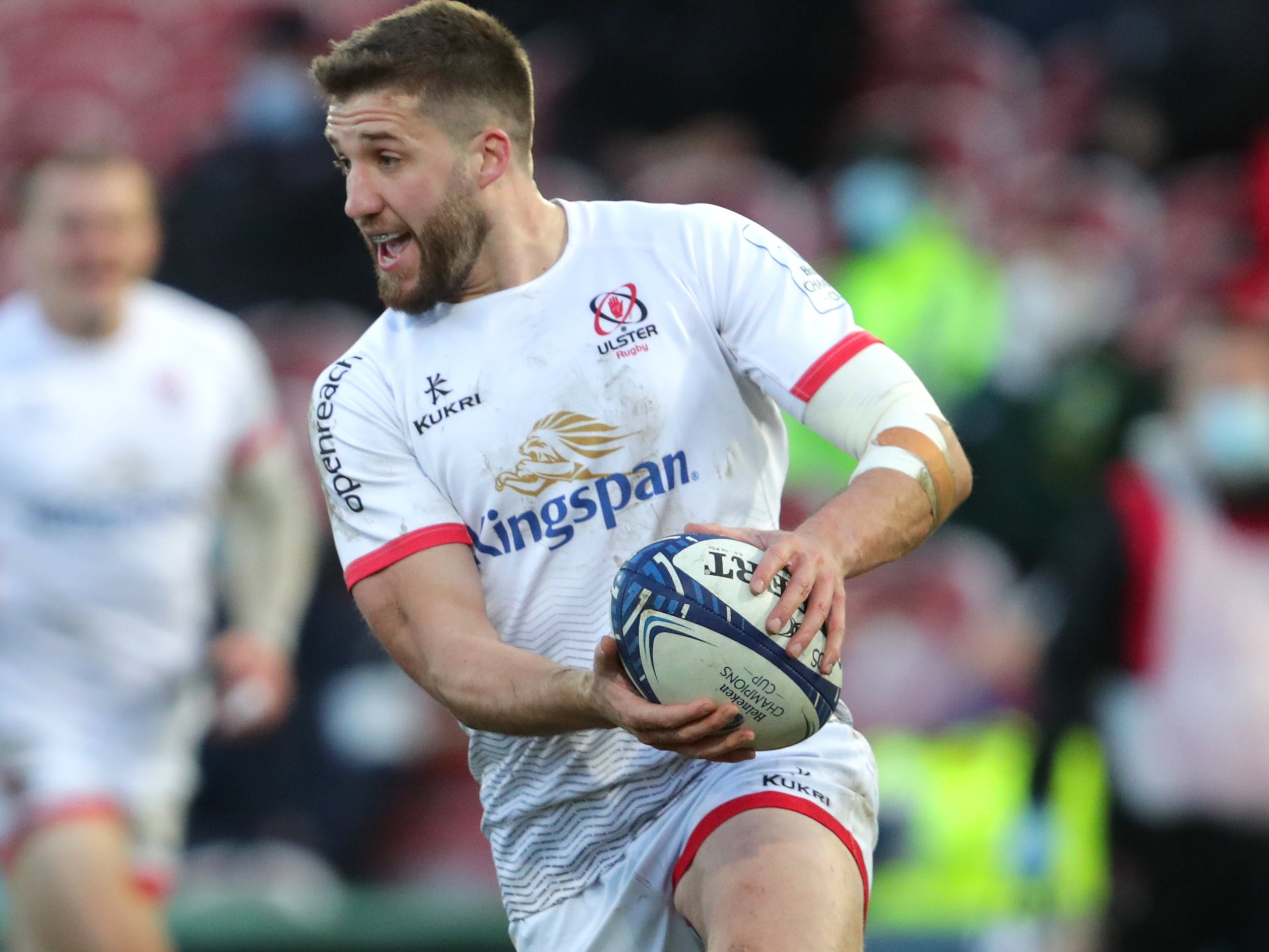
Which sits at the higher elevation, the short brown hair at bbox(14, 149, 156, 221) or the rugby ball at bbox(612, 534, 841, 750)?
the rugby ball at bbox(612, 534, 841, 750)

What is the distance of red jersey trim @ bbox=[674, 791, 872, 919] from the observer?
11.6 ft

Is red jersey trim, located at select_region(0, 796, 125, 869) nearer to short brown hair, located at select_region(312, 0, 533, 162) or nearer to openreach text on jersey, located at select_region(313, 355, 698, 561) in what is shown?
openreach text on jersey, located at select_region(313, 355, 698, 561)

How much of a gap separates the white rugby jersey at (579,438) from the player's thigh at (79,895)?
2756 mm

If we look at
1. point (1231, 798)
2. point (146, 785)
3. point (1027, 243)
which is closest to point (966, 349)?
point (1027, 243)

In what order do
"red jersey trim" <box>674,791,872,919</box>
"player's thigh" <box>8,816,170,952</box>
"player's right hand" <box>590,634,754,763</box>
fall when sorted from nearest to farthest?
"player's right hand" <box>590,634,754,763</box> < "red jersey trim" <box>674,791,872,919</box> < "player's thigh" <box>8,816,170,952</box>

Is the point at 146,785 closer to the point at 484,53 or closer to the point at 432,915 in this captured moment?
the point at 432,915

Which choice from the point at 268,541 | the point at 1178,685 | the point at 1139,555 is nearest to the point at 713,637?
the point at 1139,555

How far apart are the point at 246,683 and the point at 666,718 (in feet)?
13.3

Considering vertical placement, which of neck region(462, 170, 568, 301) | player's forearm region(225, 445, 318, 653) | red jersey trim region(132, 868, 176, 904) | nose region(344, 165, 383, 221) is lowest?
red jersey trim region(132, 868, 176, 904)

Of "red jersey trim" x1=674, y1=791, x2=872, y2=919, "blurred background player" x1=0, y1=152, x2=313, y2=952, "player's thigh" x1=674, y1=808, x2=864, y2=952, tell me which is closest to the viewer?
"player's thigh" x1=674, y1=808, x2=864, y2=952

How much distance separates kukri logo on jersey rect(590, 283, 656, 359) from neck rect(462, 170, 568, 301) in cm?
18

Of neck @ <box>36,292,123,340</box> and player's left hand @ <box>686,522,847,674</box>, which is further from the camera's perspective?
neck @ <box>36,292,123,340</box>

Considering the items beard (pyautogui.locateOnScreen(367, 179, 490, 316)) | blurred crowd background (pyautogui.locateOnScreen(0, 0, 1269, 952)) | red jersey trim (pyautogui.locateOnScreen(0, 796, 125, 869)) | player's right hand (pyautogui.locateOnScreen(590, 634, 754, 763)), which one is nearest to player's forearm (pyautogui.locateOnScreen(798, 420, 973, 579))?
player's right hand (pyautogui.locateOnScreen(590, 634, 754, 763))

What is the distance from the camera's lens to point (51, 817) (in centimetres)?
634
